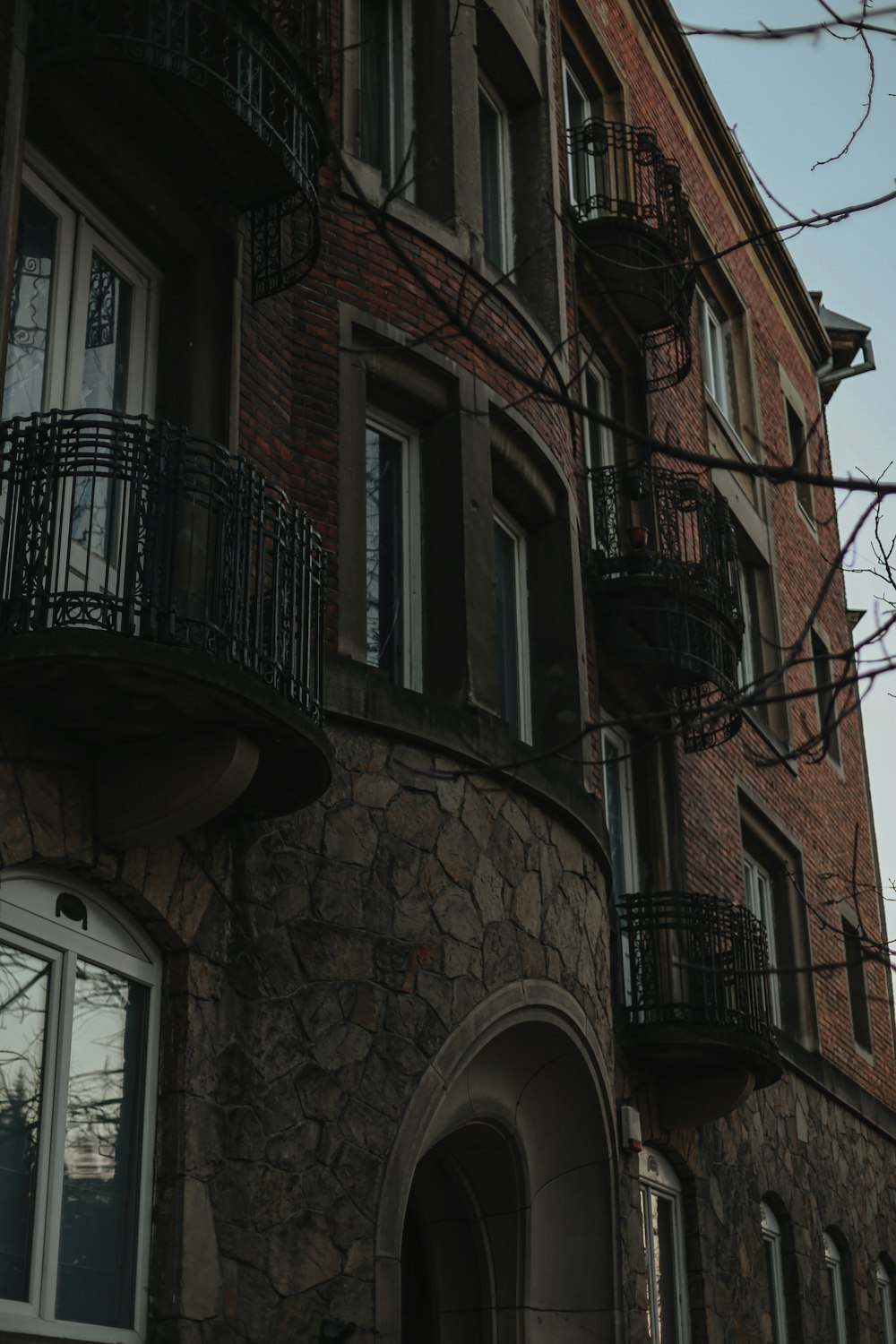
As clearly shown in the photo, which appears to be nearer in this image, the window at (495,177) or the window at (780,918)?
the window at (495,177)

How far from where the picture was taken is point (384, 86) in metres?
12.9

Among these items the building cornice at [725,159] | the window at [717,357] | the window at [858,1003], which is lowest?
the window at [858,1003]

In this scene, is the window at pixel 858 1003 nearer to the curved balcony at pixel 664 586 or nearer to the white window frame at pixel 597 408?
the curved balcony at pixel 664 586

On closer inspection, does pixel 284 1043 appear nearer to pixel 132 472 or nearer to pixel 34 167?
pixel 132 472

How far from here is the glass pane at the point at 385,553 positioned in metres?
11.3

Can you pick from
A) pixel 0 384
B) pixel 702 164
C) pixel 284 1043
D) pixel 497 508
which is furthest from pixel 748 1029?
pixel 702 164

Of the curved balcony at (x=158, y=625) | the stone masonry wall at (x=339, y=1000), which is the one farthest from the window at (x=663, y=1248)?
the curved balcony at (x=158, y=625)

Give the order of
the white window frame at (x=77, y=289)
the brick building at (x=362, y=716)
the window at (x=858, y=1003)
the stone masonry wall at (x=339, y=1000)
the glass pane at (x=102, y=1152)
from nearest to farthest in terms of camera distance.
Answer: the glass pane at (x=102, y=1152) < the brick building at (x=362, y=716) < the stone masonry wall at (x=339, y=1000) < the white window frame at (x=77, y=289) < the window at (x=858, y=1003)

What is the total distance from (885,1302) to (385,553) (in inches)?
514

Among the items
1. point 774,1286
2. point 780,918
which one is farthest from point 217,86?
point 780,918

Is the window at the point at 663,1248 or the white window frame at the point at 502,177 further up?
the white window frame at the point at 502,177

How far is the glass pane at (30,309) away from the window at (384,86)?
3.78 m

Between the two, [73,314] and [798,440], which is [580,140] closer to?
[73,314]


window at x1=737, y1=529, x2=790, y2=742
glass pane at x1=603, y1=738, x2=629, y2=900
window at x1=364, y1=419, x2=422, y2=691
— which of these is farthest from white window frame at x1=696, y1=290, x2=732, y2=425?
window at x1=364, y1=419, x2=422, y2=691
